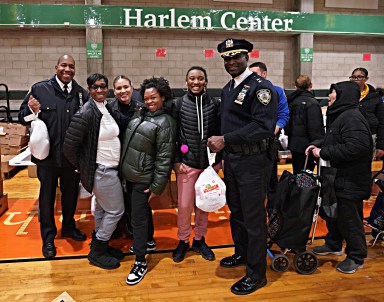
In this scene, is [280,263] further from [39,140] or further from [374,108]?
[374,108]

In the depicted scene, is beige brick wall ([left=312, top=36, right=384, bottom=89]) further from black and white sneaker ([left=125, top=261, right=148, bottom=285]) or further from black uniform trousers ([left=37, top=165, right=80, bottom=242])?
black and white sneaker ([left=125, top=261, right=148, bottom=285])

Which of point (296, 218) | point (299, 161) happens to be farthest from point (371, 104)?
point (296, 218)

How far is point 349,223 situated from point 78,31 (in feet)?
23.7

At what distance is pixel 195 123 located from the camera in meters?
2.87

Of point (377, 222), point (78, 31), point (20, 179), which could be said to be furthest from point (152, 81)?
point (78, 31)

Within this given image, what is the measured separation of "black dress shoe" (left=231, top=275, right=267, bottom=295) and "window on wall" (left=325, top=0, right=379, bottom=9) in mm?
8263

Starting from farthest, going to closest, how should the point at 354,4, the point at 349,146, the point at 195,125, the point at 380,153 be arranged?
the point at 354,4, the point at 380,153, the point at 195,125, the point at 349,146

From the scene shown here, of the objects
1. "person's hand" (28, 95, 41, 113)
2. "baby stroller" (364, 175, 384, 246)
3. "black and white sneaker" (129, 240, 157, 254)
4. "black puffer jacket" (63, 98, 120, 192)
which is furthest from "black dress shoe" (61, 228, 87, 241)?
"baby stroller" (364, 175, 384, 246)

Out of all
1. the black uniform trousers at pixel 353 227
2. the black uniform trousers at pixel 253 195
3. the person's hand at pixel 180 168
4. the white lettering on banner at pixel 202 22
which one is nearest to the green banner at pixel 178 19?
the white lettering on banner at pixel 202 22

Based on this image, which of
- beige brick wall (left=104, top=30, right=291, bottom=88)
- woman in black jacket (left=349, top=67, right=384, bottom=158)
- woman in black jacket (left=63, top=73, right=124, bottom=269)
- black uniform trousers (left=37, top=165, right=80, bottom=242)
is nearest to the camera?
woman in black jacket (left=63, top=73, right=124, bottom=269)

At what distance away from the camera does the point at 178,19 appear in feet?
25.8

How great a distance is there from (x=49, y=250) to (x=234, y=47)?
2.31m

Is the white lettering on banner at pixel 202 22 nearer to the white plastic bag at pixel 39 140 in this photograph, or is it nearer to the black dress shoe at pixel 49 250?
the white plastic bag at pixel 39 140

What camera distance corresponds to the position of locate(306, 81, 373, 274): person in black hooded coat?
263 cm
